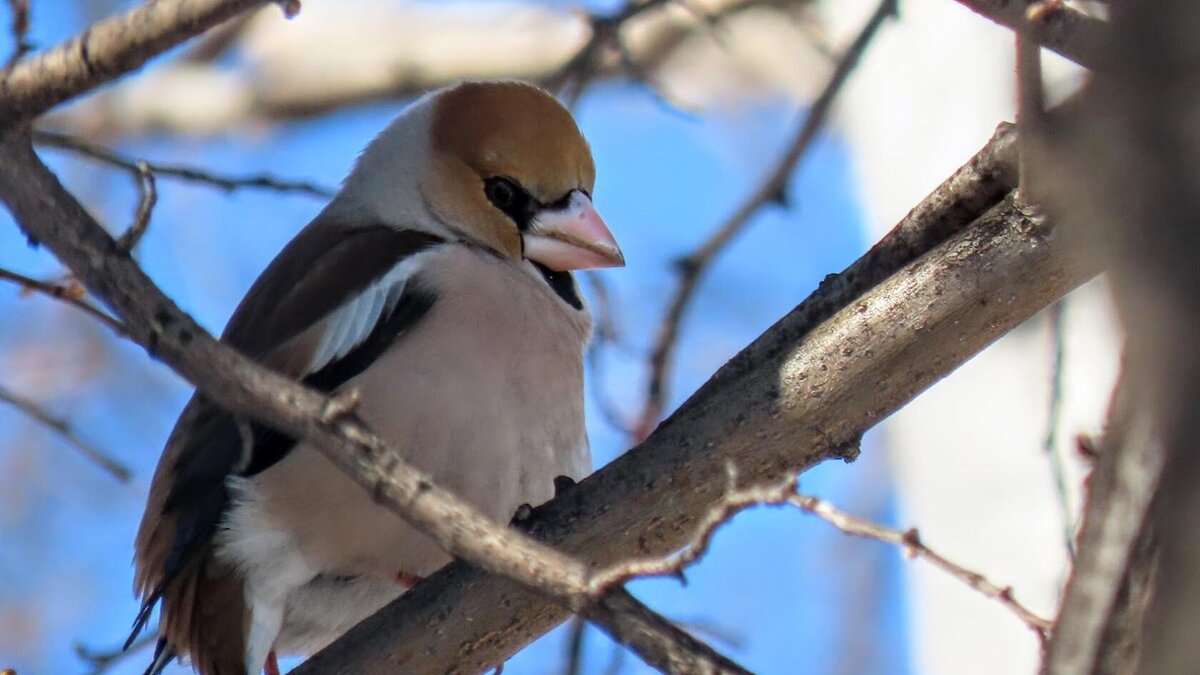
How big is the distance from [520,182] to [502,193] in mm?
64

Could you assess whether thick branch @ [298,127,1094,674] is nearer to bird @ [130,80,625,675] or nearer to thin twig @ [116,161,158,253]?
bird @ [130,80,625,675]

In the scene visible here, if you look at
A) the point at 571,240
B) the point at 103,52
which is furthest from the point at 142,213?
the point at 571,240

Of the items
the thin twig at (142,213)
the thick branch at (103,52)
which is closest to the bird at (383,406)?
the thin twig at (142,213)

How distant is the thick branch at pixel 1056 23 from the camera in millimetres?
2047

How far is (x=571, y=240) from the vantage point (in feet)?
14.0

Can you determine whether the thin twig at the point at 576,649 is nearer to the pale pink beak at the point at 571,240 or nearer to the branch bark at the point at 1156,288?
the pale pink beak at the point at 571,240

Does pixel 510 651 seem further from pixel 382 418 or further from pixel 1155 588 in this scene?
pixel 1155 588

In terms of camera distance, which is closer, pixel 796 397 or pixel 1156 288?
pixel 1156 288

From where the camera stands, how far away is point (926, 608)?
5.32 m

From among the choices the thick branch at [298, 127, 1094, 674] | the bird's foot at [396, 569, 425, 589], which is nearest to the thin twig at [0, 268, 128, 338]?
the thick branch at [298, 127, 1094, 674]

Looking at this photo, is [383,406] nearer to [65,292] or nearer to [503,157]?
[65,292]

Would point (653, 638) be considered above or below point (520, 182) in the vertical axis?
below

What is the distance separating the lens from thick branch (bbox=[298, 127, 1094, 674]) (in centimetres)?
261

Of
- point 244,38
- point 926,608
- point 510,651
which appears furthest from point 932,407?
point 244,38
